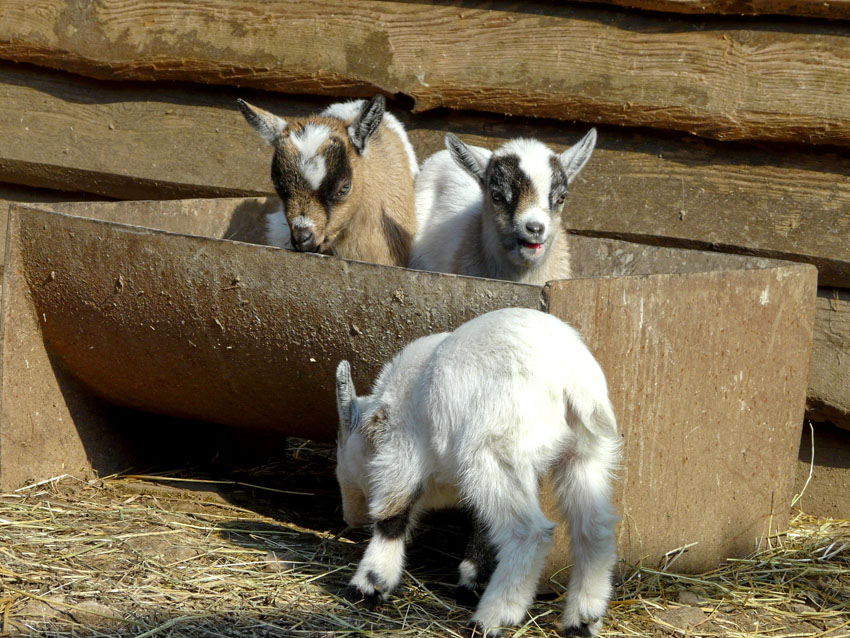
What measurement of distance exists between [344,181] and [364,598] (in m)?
2.06

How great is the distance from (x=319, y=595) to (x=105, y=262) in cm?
168

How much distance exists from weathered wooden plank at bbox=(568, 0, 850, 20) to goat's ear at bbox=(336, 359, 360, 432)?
8.67 feet

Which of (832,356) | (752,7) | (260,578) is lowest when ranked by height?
(260,578)

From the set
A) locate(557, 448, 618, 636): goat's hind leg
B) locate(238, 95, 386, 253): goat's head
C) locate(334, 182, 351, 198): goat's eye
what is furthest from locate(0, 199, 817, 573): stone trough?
locate(334, 182, 351, 198): goat's eye

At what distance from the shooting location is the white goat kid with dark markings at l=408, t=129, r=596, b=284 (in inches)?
185

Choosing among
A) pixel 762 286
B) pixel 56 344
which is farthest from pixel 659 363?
pixel 56 344

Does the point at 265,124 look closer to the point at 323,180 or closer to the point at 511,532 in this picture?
the point at 323,180

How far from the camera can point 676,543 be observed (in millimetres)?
4098

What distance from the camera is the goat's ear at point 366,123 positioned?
4926mm

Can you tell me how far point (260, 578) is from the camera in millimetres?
3811

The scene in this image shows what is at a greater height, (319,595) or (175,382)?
(175,382)

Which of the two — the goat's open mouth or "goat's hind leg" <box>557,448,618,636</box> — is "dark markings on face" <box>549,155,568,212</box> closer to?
the goat's open mouth

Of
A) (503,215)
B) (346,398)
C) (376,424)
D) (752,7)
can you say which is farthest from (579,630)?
(752,7)

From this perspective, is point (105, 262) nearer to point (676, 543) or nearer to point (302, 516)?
point (302, 516)
